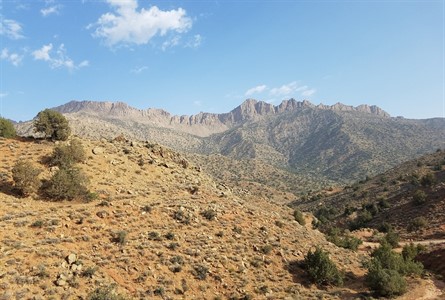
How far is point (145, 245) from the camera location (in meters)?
22.9

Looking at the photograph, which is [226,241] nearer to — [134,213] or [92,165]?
[134,213]

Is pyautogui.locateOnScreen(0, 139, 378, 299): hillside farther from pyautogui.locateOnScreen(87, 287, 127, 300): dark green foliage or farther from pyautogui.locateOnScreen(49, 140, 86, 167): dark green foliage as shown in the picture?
pyautogui.locateOnScreen(49, 140, 86, 167): dark green foliage

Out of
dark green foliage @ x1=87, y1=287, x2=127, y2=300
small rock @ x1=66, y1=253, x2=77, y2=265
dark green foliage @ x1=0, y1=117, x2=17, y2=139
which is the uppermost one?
dark green foliage @ x1=0, y1=117, x2=17, y2=139

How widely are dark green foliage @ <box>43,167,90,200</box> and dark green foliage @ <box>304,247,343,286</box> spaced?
18912 mm

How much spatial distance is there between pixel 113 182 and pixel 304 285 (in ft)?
63.3

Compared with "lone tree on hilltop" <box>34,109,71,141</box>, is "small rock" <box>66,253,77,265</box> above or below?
below

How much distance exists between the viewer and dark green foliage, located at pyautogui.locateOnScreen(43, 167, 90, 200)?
27047 mm

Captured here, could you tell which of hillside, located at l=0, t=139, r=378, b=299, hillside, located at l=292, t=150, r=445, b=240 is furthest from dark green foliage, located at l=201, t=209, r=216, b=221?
hillside, located at l=292, t=150, r=445, b=240

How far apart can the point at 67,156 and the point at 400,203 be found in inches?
2335

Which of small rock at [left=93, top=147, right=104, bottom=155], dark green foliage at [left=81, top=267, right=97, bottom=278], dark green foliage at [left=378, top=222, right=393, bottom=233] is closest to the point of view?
dark green foliage at [left=81, top=267, right=97, bottom=278]

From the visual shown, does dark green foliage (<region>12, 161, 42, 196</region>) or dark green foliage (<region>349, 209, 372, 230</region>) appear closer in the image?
dark green foliage (<region>12, 161, 42, 196</region>)

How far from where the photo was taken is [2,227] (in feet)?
69.1

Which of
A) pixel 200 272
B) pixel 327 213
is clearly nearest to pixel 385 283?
pixel 200 272

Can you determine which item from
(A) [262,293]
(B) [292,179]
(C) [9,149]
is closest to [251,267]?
(A) [262,293]
